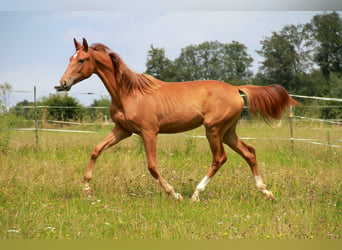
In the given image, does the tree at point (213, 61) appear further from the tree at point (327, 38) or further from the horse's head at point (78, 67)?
the horse's head at point (78, 67)

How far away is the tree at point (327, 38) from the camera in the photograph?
48.8 ft

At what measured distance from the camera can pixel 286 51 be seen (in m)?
29.7

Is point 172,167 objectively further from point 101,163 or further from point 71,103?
point 71,103

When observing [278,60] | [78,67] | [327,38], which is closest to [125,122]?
[78,67]

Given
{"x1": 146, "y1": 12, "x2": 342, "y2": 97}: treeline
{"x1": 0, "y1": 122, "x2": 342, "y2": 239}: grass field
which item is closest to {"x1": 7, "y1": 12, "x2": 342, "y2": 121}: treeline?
{"x1": 146, "y1": 12, "x2": 342, "y2": 97}: treeline

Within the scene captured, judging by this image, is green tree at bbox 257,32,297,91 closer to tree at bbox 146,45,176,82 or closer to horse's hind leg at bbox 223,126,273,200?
tree at bbox 146,45,176,82

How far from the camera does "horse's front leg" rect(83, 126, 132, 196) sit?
532 cm

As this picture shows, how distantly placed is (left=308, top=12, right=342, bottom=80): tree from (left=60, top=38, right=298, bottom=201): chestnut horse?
1123 cm

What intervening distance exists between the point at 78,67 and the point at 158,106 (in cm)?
130

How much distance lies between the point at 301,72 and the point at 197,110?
2790 centimetres

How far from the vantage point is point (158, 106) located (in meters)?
5.25

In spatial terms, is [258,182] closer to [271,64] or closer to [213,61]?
[213,61]

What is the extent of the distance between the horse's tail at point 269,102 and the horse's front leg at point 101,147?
204 centimetres

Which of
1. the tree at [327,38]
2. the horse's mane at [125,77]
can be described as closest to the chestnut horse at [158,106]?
the horse's mane at [125,77]
